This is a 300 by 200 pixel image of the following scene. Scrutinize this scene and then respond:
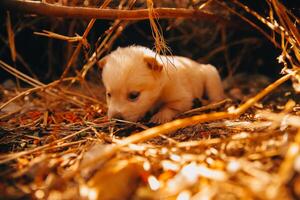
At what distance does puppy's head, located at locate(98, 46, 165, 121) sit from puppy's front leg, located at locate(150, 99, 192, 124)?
152 millimetres

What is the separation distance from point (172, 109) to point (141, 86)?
485 mm

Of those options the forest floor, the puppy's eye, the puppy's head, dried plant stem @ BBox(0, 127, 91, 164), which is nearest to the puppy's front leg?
the puppy's head

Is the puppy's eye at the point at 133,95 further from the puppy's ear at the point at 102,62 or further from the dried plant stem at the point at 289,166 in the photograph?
the dried plant stem at the point at 289,166

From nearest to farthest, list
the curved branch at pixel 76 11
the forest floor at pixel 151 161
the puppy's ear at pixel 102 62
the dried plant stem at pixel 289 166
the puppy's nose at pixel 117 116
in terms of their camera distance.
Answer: the dried plant stem at pixel 289 166
the forest floor at pixel 151 161
the curved branch at pixel 76 11
the puppy's nose at pixel 117 116
the puppy's ear at pixel 102 62

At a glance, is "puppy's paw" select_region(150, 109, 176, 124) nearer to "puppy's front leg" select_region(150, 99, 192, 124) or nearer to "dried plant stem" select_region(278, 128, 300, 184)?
"puppy's front leg" select_region(150, 99, 192, 124)

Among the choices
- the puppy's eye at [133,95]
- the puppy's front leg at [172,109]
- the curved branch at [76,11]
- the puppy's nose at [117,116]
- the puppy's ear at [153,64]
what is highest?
the curved branch at [76,11]

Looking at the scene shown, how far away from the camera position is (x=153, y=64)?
2.94 meters

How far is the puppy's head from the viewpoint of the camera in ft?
9.31

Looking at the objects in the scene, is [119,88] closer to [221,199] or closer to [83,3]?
[83,3]

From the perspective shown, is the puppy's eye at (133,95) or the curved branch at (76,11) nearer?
the curved branch at (76,11)

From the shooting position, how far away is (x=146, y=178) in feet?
5.75

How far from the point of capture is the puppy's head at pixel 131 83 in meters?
2.84

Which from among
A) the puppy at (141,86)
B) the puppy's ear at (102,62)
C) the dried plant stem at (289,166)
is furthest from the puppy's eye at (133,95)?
the dried plant stem at (289,166)

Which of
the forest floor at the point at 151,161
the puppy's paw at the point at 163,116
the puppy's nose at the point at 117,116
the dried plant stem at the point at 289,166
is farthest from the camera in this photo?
the puppy's paw at the point at 163,116
